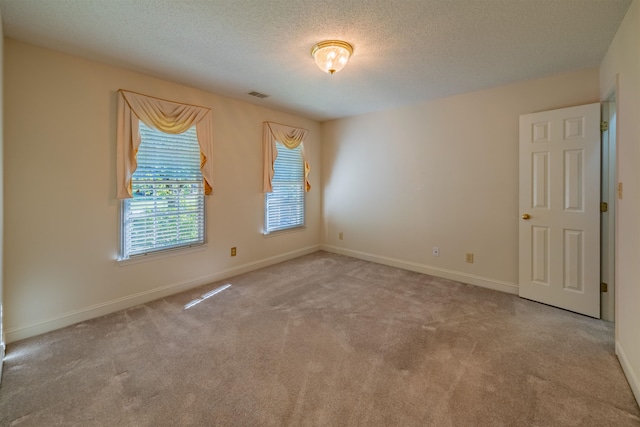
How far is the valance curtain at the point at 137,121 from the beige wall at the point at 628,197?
3757 mm

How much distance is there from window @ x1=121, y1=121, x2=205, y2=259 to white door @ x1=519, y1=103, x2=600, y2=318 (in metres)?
3.78

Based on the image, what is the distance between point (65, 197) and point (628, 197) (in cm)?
440

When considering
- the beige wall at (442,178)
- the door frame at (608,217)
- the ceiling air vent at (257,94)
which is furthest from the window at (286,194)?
the door frame at (608,217)

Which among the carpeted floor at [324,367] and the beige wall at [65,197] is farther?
the beige wall at [65,197]

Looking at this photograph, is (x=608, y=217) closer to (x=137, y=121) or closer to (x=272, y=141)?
(x=272, y=141)

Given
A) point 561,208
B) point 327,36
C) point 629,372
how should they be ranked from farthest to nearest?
point 561,208 < point 327,36 < point 629,372

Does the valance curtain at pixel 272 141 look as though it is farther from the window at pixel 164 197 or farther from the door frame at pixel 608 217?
the door frame at pixel 608 217

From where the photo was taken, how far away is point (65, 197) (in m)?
2.52

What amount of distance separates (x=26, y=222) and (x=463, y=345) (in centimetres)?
374

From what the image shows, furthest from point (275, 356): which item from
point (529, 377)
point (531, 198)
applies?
point (531, 198)

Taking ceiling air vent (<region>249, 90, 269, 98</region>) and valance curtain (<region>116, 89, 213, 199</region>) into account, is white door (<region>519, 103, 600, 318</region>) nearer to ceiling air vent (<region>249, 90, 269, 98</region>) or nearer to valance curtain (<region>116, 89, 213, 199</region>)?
ceiling air vent (<region>249, 90, 269, 98</region>)

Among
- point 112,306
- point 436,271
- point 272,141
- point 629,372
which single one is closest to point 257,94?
point 272,141

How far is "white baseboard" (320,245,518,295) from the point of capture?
10.9 ft

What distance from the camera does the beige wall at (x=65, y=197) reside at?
2283 mm
